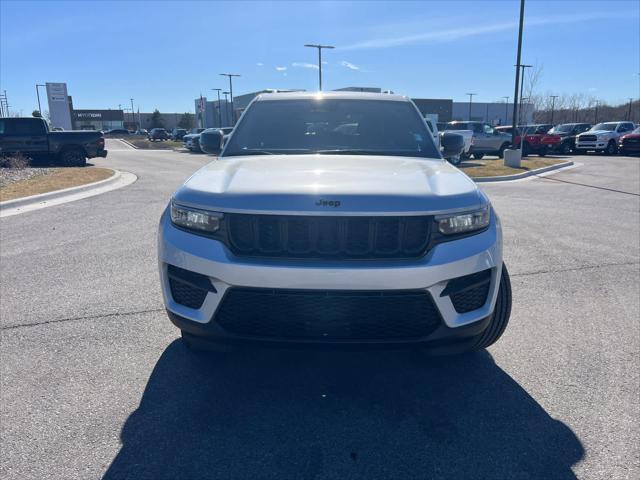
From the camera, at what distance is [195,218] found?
8.65ft

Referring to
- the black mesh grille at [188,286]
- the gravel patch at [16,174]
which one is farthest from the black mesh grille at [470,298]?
the gravel patch at [16,174]

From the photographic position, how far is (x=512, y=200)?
10.9m

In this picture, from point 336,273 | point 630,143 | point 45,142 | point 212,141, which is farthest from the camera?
point 630,143

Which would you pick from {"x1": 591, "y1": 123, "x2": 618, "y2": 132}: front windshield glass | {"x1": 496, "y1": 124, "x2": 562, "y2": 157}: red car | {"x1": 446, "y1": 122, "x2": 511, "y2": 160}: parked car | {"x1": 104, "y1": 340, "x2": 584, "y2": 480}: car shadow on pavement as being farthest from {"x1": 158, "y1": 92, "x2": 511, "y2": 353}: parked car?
{"x1": 591, "y1": 123, "x2": 618, "y2": 132}: front windshield glass

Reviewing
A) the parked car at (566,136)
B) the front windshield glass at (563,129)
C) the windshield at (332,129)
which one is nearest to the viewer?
the windshield at (332,129)

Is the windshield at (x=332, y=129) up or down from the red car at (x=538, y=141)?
up

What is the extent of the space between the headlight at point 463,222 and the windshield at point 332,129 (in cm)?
115

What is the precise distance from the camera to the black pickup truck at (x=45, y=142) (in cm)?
1823

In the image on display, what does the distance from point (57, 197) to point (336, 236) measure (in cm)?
1023

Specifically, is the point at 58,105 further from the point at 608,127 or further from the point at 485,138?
the point at 608,127

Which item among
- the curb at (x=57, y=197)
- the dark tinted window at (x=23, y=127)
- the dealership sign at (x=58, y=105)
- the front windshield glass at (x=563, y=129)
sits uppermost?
the dealership sign at (x=58, y=105)

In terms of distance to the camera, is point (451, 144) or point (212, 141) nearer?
point (451, 144)

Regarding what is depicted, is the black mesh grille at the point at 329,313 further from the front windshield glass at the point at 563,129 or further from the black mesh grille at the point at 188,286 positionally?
the front windshield glass at the point at 563,129

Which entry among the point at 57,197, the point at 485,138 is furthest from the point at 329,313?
the point at 485,138
